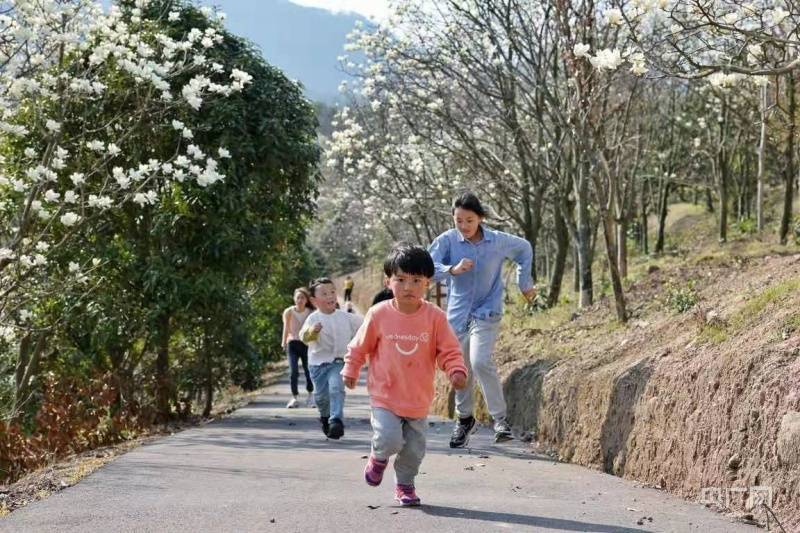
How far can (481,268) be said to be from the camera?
9203 mm

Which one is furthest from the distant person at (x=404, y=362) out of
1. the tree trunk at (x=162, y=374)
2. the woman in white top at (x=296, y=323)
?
the woman in white top at (x=296, y=323)

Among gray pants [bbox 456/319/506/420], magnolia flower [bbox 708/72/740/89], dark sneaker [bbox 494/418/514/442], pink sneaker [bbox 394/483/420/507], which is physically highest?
magnolia flower [bbox 708/72/740/89]

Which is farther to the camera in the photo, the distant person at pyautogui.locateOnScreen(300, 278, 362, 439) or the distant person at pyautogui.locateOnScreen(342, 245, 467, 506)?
the distant person at pyautogui.locateOnScreen(300, 278, 362, 439)

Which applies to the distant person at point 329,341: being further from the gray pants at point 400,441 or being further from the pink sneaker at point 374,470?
the gray pants at point 400,441

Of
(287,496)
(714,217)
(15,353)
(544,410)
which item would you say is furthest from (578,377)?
(714,217)

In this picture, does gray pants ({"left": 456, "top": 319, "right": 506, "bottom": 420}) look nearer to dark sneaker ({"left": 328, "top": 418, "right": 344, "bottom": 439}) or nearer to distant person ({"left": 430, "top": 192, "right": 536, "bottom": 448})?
distant person ({"left": 430, "top": 192, "right": 536, "bottom": 448})

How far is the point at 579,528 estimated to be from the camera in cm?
554

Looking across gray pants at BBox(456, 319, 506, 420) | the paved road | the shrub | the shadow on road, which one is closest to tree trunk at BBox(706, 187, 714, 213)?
the shrub

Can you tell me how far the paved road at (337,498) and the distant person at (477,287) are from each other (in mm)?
518

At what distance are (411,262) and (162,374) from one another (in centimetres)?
870

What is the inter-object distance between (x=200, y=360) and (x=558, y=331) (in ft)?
17.2

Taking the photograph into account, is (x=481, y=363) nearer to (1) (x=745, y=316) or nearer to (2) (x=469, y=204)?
(2) (x=469, y=204)

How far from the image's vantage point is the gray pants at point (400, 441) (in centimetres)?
629

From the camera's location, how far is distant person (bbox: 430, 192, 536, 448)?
29.9 ft
